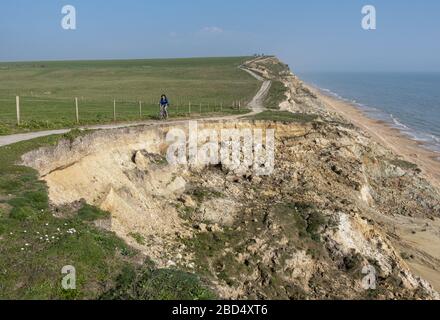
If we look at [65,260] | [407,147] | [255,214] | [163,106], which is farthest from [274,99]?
[65,260]

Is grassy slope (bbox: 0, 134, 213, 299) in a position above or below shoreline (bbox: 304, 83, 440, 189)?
above

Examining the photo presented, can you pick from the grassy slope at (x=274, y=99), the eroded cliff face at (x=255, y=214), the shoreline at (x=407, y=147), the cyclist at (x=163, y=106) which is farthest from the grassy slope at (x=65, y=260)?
the grassy slope at (x=274, y=99)

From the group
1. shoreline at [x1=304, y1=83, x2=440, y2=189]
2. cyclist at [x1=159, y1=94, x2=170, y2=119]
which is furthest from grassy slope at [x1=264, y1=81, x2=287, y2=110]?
cyclist at [x1=159, y1=94, x2=170, y2=119]

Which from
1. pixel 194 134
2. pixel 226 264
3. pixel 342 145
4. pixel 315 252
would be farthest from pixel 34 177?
pixel 342 145

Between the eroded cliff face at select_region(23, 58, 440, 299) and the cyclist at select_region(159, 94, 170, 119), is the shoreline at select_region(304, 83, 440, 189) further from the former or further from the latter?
the cyclist at select_region(159, 94, 170, 119)

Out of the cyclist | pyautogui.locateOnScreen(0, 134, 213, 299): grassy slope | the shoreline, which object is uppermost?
the cyclist

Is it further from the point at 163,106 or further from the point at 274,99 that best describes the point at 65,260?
the point at 274,99

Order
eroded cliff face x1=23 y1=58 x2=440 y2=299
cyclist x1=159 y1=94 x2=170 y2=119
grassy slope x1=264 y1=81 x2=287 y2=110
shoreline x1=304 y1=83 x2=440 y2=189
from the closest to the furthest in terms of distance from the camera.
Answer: eroded cliff face x1=23 y1=58 x2=440 y2=299 → cyclist x1=159 y1=94 x2=170 y2=119 → shoreline x1=304 y1=83 x2=440 y2=189 → grassy slope x1=264 y1=81 x2=287 y2=110
